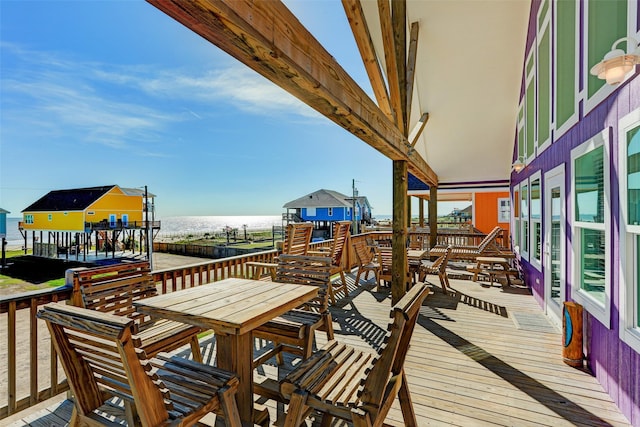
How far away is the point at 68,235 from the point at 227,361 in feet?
104

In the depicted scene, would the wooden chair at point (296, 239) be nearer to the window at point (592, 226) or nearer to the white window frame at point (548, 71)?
the window at point (592, 226)

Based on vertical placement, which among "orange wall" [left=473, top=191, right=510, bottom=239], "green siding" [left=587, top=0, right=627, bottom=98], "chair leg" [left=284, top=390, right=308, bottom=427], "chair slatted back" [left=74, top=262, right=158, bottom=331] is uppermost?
"green siding" [left=587, top=0, right=627, bottom=98]

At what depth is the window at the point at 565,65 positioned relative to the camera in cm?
351

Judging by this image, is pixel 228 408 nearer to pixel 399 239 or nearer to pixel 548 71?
pixel 399 239

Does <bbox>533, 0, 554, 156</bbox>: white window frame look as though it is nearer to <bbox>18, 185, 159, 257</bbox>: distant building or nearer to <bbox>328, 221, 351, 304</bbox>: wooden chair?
<bbox>328, 221, 351, 304</bbox>: wooden chair

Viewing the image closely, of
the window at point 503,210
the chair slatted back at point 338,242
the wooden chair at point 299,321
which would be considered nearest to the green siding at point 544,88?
the chair slatted back at point 338,242

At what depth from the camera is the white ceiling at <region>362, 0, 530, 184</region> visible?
18.7ft

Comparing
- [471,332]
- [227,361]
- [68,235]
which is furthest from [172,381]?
[68,235]

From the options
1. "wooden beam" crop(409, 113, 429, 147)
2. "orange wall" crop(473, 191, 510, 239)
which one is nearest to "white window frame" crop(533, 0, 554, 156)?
"wooden beam" crop(409, 113, 429, 147)

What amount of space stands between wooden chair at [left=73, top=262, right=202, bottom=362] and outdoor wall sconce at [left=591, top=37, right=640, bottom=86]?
3590 mm

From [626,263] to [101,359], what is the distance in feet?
11.2

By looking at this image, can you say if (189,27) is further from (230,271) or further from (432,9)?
(432,9)

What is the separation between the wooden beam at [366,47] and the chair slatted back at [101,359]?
3.53 metres

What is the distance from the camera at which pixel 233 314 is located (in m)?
1.90
